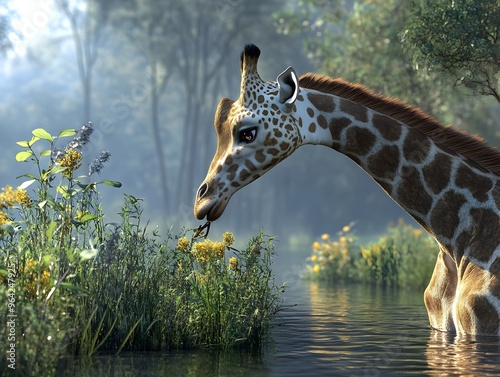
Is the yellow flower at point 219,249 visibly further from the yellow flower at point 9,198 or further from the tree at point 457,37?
the tree at point 457,37

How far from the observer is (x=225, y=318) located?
31.4 feet

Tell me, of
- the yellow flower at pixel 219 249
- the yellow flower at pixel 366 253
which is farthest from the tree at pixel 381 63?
the yellow flower at pixel 219 249

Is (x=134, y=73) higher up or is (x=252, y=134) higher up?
(x=134, y=73)

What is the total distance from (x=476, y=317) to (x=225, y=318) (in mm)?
2549

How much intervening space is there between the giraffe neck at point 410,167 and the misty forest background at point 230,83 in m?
4.14

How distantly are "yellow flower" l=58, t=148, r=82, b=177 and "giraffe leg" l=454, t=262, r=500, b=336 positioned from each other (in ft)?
13.5

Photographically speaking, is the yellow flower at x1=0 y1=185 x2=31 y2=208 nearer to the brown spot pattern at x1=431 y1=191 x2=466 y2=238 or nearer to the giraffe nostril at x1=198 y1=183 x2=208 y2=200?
the giraffe nostril at x1=198 y1=183 x2=208 y2=200

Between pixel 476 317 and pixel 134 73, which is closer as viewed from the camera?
pixel 476 317

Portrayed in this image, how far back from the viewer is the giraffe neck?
977 cm

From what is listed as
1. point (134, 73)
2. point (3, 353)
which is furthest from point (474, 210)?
point (134, 73)

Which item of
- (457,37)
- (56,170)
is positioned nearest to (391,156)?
(56,170)

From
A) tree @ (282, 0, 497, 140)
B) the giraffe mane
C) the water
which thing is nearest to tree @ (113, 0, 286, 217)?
tree @ (282, 0, 497, 140)

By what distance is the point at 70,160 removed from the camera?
9.28 metres

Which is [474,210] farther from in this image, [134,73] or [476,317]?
[134,73]
